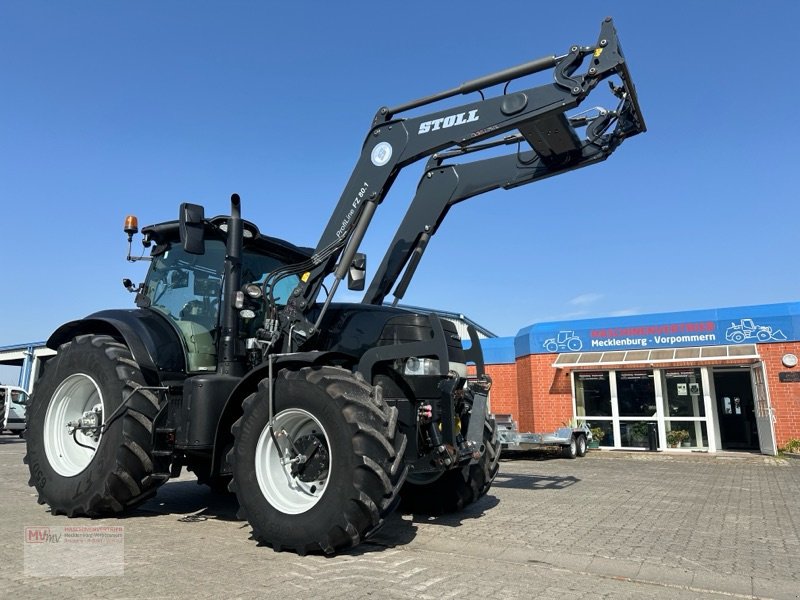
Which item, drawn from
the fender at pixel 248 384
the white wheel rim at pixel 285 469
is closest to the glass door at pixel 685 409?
the fender at pixel 248 384

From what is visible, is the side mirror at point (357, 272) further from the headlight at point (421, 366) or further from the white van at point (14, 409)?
the white van at point (14, 409)

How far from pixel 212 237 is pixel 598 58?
14.3ft

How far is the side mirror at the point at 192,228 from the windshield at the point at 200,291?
0.63m

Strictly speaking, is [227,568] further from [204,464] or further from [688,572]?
[688,572]

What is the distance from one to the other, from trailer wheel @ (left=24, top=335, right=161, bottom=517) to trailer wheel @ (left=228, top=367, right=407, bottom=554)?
4.15 ft

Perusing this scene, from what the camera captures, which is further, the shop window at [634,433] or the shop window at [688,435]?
the shop window at [634,433]

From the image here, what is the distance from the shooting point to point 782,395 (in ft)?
50.1

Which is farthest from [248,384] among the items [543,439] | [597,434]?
[597,434]

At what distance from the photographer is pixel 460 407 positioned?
5.95 m

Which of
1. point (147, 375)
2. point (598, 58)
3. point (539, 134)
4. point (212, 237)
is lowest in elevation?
point (147, 375)

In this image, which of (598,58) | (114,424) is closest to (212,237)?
(114,424)

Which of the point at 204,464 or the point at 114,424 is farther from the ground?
the point at 114,424

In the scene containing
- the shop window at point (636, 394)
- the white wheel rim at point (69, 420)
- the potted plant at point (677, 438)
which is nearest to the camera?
the white wheel rim at point (69, 420)

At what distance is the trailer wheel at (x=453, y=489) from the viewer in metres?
6.23
